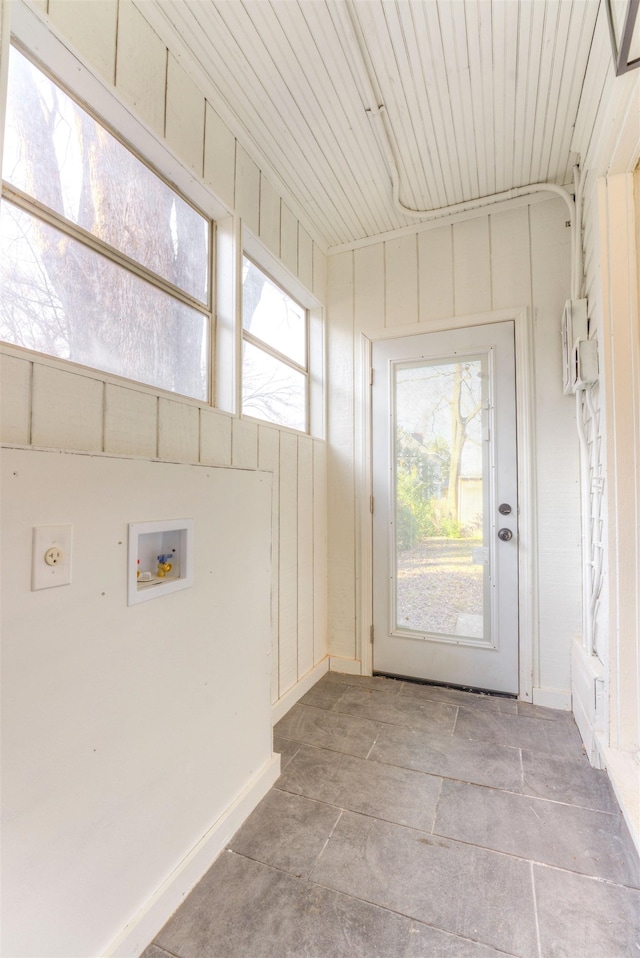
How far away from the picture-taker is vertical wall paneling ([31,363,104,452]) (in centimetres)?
105

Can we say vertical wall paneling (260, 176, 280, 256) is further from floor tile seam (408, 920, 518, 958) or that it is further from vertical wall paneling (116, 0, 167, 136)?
floor tile seam (408, 920, 518, 958)

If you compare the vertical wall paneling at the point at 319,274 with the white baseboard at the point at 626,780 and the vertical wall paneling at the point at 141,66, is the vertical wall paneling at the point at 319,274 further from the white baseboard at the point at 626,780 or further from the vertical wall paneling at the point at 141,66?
the white baseboard at the point at 626,780

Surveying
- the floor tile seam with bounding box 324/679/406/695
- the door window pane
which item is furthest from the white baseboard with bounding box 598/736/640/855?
the floor tile seam with bounding box 324/679/406/695

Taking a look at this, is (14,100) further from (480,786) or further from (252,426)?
(480,786)

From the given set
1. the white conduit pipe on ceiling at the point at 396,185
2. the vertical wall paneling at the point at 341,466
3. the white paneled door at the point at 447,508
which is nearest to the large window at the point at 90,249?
the white conduit pipe on ceiling at the point at 396,185

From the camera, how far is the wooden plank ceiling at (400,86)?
4.86ft

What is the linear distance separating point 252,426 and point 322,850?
63.3 inches

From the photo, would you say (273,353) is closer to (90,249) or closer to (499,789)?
(90,249)

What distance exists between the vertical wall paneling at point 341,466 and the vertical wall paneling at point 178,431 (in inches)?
52.2

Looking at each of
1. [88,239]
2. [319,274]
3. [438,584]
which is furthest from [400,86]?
[438,584]

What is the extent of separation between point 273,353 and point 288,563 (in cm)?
117

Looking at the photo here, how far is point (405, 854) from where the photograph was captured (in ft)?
4.39

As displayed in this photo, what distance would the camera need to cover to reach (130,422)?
51.7 inches

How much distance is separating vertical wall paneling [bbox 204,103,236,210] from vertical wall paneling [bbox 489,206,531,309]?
1.52 m
